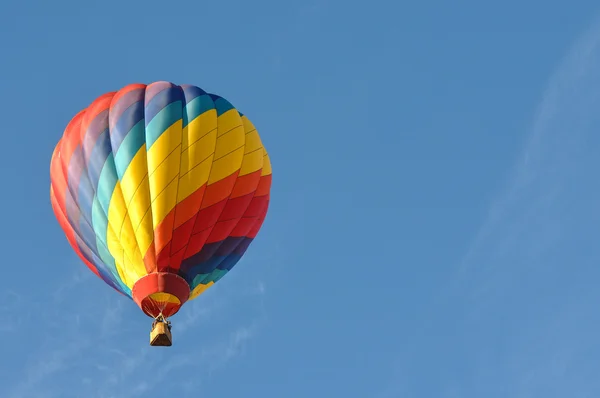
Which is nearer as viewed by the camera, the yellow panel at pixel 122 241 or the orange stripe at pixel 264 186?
the yellow panel at pixel 122 241

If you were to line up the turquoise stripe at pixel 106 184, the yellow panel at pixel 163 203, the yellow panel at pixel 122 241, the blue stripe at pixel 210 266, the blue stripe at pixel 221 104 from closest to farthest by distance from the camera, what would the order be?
the yellow panel at pixel 163 203 < the yellow panel at pixel 122 241 < the turquoise stripe at pixel 106 184 < the blue stripe at pixel 210 266 < the blue stripe at pixel 221 104

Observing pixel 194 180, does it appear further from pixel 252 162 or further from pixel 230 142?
pixel 252 162

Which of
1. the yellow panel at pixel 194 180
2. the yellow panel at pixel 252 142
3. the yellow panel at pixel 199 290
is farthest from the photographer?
the yellow panel at pixel 252 142

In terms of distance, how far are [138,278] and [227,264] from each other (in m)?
2.52

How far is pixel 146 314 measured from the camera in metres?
31.5

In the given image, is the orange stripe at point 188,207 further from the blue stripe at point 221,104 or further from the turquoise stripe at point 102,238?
the blue stripe at point 221,104

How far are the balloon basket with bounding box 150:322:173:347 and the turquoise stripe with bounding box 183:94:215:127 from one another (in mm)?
4608

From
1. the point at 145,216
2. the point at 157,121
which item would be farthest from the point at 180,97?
the point at 145,216

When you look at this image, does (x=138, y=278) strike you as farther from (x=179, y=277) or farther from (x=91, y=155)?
(x=91, y=155)

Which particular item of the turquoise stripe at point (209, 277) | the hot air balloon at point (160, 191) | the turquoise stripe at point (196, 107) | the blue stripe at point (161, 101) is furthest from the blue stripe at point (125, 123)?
the turquoise stripe at point (209, 277)

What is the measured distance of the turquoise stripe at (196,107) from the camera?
32.7 metres

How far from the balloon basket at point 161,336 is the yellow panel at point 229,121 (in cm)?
465

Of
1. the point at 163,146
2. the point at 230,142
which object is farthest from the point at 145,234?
the point at 230,142

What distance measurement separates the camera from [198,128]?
107 feet
